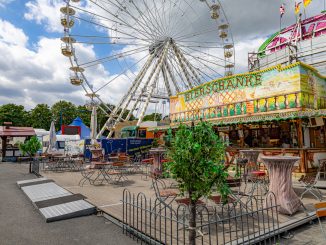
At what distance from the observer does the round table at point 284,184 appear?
5297 millimetres

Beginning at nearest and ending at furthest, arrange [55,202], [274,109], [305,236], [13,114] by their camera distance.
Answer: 1. [305,236]
2. [55,202]
3. [274,109]
4. [13,114]

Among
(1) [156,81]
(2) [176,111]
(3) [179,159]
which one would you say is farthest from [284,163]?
(1) [156,81]

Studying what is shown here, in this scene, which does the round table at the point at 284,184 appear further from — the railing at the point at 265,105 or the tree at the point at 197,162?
the railing at the point at 265,105

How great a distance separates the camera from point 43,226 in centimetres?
513

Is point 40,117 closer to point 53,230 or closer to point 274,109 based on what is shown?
point 274,109

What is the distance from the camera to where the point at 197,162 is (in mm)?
3523

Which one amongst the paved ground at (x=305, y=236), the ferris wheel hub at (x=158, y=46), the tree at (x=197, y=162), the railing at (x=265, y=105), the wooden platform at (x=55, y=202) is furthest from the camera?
the ferris wheel hub at (x=158, y=46)

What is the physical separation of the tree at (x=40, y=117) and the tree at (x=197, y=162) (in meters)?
62.5

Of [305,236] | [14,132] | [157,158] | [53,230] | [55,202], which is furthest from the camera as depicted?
[14,132]

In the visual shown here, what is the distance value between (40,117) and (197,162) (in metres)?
63.7

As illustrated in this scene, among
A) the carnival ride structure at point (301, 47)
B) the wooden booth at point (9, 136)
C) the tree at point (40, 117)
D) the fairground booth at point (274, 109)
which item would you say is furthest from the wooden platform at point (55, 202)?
the tree at point (40, 117)

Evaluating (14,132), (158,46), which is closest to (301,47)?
(158,46)

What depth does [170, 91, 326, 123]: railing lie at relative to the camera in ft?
37.2

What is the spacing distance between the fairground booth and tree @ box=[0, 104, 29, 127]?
5274 cm
